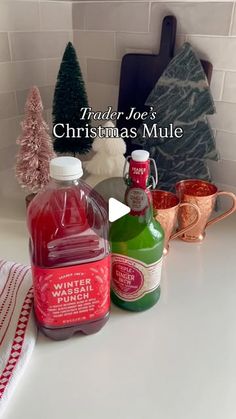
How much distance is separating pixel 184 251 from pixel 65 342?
0.32 m

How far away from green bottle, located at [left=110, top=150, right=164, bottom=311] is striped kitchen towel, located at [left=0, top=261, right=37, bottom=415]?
14 cm

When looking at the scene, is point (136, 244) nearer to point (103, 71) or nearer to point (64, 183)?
point (64, 183)

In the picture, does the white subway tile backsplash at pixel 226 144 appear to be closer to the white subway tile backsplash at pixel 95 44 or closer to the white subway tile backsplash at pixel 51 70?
the white subway tile backsplash at pixel 95 44

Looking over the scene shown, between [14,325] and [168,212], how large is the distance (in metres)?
0.32

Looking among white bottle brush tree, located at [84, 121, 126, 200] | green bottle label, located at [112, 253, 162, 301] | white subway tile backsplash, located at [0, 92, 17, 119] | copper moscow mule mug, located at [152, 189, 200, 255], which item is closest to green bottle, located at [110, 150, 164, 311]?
green bottle label, located at [112, 253, 162, 301]

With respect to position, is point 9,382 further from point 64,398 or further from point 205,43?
point 205,43

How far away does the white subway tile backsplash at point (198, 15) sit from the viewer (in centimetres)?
76

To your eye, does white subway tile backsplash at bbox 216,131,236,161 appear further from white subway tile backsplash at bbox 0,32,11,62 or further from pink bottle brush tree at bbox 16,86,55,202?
white subway tile backsplash at bbox 0,32,11,62

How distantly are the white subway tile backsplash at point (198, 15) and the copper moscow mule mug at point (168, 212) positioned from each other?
1.24ft

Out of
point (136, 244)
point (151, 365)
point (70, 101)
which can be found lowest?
point (151, 365)

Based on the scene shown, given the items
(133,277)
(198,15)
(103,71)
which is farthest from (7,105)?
(133,277)

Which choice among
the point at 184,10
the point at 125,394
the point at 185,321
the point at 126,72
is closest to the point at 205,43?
the point at 184,10

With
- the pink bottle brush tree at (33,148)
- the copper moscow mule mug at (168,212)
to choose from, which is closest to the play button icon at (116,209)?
the copper moscow mule mug at (168,212)

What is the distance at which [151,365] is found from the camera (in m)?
0.47
